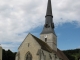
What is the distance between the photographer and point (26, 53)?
35.7 m

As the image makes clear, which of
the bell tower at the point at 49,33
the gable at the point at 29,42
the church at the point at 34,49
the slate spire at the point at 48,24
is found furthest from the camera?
the slate spire at the point at 48,24

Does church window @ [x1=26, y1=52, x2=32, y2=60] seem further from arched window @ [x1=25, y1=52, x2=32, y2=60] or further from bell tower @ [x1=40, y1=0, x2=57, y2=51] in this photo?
bell tower @ [x1=40, y1=0, x2=57, y2=51]

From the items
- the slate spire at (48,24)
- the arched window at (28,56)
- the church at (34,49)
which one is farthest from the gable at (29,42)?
the slate spire at (48,24)

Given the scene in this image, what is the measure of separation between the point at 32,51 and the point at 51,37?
8425 millimetres

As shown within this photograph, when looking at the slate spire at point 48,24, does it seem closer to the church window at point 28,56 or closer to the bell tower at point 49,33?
the bell tower at point 49,33

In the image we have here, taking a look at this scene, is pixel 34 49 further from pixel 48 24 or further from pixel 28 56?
pixel 48 24

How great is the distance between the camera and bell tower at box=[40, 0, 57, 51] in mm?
42188

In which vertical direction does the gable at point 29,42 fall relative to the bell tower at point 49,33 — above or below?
below

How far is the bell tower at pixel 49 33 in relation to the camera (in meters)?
42.2

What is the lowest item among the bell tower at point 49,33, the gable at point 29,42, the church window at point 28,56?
the church window at point 28,56

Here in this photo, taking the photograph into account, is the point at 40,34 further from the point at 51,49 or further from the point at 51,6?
the point at 51,6

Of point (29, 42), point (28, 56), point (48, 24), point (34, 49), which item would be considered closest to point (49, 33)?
point (48, 24)

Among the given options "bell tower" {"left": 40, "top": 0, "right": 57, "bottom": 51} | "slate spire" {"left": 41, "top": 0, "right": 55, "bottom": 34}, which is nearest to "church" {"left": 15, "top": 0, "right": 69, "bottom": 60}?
"bell tower" {"left": 40, "top": 0, "right": 57, "bottom": 51}

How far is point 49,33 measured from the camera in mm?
42688
